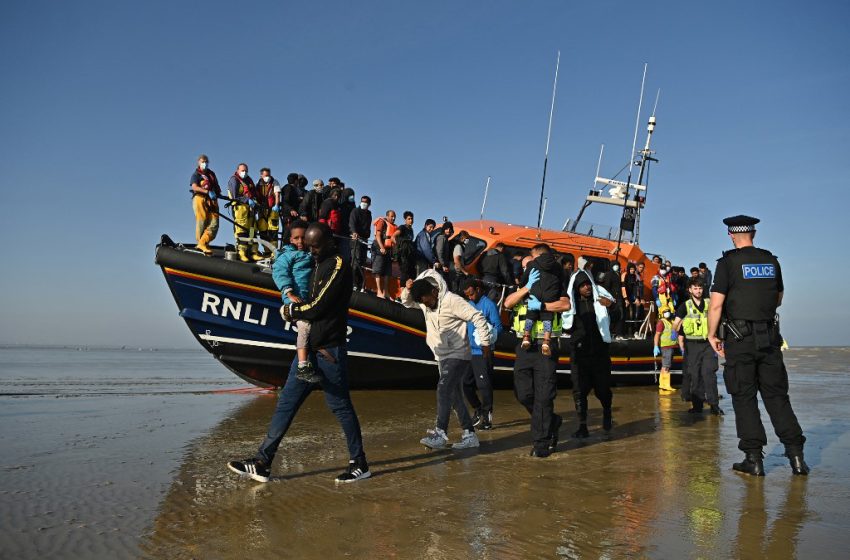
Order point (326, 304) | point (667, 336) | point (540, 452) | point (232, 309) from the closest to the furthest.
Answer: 1. point (326, 304)
2. point (540, 452)
3. point (232, 309)
4. point (667, 336)

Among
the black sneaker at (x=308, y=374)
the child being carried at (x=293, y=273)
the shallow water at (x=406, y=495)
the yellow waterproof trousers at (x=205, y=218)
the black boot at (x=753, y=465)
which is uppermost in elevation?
the yellow waterproof trousers at (x=205, y=218)

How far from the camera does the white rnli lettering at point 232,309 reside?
8.38 metres

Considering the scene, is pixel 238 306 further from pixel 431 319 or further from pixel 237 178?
pixel 431 319

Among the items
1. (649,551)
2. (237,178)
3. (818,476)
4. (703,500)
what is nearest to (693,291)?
(818,476)

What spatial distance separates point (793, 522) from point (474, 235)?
8.07 metres

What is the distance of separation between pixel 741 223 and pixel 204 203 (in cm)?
665

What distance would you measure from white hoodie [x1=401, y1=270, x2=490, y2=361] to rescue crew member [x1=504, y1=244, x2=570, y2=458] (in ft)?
1.13

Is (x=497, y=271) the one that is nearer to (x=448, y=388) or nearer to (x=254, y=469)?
(x=448, y=388)

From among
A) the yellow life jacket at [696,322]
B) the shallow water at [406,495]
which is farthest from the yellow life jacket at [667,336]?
the shallow water at [406,495]

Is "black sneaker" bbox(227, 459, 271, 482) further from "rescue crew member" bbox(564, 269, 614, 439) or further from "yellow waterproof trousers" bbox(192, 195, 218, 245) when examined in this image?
"yellow waterproof trousers" bbox(192, 195, 218, 245)

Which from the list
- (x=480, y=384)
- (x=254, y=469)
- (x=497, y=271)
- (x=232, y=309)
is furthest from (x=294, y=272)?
(x=497, y=271)

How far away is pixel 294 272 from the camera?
4.21 m

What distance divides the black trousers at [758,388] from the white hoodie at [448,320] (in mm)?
1741

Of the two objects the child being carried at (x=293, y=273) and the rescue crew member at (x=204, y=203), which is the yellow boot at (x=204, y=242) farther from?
the child being carried at (x=293, y=273)
